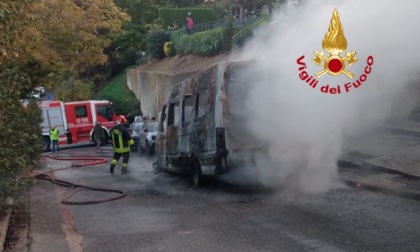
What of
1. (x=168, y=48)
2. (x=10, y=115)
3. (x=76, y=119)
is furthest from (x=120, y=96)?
(x=10, y=115)

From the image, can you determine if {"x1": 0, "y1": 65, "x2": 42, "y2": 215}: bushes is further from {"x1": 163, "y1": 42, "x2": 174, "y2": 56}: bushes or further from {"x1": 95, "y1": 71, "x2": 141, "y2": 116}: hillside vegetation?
{"x1": 95, "y1": 71, "x2": 141, "y2": 116}: hillside vegetation

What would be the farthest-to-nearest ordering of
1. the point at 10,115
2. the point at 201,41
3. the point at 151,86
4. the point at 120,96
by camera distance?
the point at 120,96 < the point at 151,86 < the point at 201,41 < the point at 10,115

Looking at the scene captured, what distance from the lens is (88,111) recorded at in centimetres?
3098

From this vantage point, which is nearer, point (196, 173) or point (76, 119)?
point (196, 173)

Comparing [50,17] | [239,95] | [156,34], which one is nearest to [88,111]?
[156,34]

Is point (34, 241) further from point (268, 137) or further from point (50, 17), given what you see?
point (50, 17)

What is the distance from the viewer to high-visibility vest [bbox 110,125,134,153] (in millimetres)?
15727

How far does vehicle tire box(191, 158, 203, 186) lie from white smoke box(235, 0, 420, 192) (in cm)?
178

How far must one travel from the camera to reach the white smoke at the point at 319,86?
9.56 metres

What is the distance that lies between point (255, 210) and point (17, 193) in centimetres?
360

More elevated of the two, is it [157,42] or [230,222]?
[157,42]

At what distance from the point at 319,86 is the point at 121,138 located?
25.2 ft

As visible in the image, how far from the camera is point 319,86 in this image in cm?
952

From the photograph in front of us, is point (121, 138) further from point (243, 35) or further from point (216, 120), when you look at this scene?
point (243, 35)
